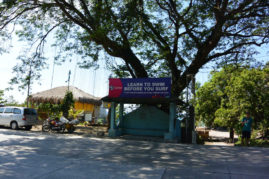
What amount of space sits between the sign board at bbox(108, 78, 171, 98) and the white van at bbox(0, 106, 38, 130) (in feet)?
23.0

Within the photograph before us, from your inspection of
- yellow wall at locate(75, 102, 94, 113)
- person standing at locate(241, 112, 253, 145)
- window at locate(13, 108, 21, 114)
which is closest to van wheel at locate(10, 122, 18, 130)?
window at locate(13, 108, 21, 114)

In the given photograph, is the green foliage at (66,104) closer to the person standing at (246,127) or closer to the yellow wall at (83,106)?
the yellow wall at (83,106)

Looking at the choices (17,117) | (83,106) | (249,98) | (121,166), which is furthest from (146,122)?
(83,106)

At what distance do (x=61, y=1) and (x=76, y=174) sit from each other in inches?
474

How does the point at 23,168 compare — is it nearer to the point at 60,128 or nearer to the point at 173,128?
the point at 173,128

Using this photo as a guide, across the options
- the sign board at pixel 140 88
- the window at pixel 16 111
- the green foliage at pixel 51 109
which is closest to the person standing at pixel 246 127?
the sign board at pixel 140 88

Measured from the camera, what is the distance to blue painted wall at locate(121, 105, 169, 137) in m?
14.0

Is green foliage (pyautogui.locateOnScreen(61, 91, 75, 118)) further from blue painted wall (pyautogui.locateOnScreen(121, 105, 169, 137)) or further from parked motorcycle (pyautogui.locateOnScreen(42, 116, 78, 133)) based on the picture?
blue painted wall (pyautogui.locateOnScreen(121, 105, 169, 137))

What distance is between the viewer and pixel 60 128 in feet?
50.2

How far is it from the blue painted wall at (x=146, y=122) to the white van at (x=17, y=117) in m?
7.01

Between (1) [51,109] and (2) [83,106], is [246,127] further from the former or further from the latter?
(2) [83,106]

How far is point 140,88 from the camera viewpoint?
1305 cm

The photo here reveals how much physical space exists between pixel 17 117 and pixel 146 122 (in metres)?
9.40

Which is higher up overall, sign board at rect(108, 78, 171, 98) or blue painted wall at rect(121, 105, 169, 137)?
sign board at rect(108, 78, 171, 98)
